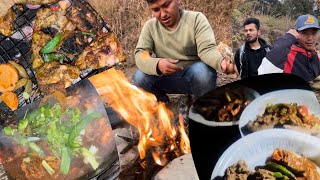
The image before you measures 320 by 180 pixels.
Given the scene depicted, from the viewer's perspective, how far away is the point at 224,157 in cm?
190

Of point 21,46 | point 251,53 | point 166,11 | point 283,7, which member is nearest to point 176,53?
point 166,11

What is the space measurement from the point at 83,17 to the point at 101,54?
0.26 metres

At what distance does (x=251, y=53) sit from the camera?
167 inches

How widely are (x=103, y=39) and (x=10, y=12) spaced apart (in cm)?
59

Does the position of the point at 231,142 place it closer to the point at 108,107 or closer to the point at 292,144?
the point at 292,144

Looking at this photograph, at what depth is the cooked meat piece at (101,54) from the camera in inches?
96.8

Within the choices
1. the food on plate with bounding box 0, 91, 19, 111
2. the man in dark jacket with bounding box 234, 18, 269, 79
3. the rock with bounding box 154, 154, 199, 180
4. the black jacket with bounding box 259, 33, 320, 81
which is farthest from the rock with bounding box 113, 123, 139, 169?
the man in dark jacket with bounding box 234, 18, 269, 79

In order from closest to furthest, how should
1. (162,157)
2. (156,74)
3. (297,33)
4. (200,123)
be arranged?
(200,123) < (162,157) < (156,74) < (297,33)

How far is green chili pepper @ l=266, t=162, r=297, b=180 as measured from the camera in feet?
6.23

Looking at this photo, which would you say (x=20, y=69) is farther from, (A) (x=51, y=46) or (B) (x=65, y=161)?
(B) (x=65, y=161)

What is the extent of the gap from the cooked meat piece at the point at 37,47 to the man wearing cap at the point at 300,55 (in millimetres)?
2089

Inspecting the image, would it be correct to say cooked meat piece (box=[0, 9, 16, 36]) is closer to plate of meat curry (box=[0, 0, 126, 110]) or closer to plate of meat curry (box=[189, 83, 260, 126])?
plate of meat curry (box=[0, 0, 126, 110])

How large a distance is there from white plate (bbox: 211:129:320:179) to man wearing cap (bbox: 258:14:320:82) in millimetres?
1572

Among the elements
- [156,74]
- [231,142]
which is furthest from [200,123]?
[156,74]
